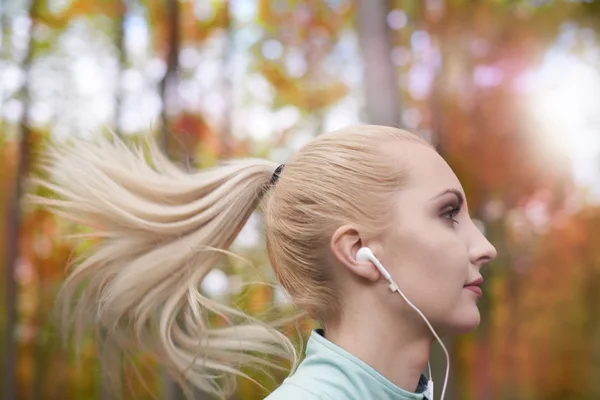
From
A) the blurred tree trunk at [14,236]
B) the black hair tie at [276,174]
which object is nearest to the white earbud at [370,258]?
the black hair tie at [276,174]

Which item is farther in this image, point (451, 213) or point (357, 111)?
point (357, 111)

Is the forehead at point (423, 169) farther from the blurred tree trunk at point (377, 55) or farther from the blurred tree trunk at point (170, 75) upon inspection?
the blurred tree trunk at point (170, 75)

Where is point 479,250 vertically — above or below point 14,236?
above

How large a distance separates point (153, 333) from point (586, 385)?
4.07 metres

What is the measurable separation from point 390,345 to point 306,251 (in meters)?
0.23

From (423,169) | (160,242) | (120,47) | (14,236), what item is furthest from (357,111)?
(423,169)

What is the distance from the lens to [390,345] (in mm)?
1173

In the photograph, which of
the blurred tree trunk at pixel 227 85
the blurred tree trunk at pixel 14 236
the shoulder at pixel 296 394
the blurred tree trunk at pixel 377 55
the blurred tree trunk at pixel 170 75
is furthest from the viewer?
the blurred tree trunk at pixel 14 236

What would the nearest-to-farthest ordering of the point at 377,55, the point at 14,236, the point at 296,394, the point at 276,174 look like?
1. the point at 296,394
2. the point at 276,174
3. the point at 377,55
4. the point at 14,236

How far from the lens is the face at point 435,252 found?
115 cm

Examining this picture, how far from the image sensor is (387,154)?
127 cm

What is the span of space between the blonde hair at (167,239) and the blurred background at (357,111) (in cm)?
260

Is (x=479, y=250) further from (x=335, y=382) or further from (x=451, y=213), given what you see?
(x=335, y=382)

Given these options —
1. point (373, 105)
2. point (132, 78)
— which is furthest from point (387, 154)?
point (132, 78)
